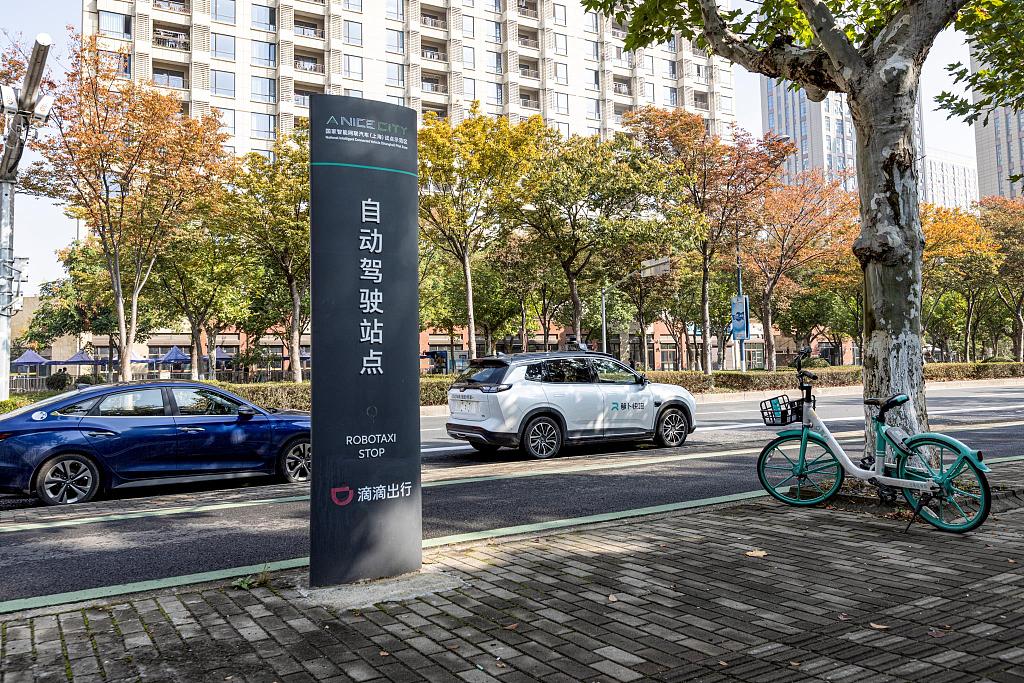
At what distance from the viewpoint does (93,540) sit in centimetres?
625

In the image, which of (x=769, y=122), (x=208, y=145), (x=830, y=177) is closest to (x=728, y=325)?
(x=830, y=177)

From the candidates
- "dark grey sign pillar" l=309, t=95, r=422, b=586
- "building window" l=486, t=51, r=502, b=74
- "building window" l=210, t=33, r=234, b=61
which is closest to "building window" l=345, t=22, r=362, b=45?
"building window" l=210, t=33, r=234, b=61

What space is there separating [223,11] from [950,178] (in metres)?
140

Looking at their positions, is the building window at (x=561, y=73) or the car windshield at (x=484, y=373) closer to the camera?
the car windshield at (x=484, y=373)

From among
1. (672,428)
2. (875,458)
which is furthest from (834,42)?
(672,428)

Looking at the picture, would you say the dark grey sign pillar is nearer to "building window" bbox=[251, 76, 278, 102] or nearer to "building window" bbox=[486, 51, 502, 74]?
"building window" bbox=[251, 76, 278, 102]

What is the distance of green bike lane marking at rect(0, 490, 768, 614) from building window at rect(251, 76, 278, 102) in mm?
52042

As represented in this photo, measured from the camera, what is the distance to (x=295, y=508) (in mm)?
7562

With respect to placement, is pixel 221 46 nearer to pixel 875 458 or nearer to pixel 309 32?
pixel 309 32

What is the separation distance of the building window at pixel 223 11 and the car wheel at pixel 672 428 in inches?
1936

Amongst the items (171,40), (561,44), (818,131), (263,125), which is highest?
(818,131)

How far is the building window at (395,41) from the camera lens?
55.9 m

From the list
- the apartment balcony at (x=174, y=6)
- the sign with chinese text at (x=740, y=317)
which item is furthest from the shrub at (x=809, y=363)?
the apartment balcony at (x=174, y=6)

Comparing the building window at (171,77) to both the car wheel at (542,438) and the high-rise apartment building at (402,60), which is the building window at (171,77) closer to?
the high-rise apartment building at (402,60)
